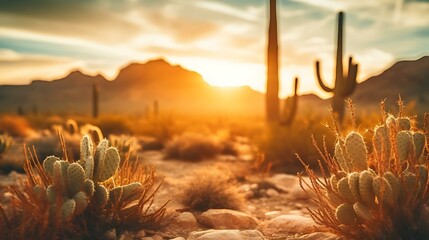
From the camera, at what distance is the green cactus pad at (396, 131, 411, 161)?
14.2 ft

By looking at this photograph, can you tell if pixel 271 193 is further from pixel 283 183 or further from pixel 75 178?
pixel 75 178

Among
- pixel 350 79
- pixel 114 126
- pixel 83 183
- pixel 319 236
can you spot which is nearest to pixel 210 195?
pixel 319 236

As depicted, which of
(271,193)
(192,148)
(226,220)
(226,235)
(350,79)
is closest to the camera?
(226,235)

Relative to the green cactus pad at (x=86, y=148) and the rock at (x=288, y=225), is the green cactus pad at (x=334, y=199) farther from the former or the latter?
the green cactus pad at (x=86, y=148)

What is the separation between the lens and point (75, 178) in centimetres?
441

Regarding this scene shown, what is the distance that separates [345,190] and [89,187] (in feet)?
7.57

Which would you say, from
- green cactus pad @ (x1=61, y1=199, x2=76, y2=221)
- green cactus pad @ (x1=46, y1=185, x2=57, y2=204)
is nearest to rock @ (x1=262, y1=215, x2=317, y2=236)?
green cactus pad @ (x1=61, y1=199, x2=76, y2=221)

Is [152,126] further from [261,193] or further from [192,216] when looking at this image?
[192,216]

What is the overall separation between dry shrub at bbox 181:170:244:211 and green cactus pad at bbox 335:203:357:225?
8.87 feet

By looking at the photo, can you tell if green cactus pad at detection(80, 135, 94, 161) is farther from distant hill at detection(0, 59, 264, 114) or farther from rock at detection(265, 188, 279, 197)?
distant hill at detection(0, 59, 264, 114)

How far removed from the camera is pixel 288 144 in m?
11.4

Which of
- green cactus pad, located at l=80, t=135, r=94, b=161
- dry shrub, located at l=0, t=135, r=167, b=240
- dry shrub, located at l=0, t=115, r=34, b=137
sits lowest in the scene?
dry shrub, located at l=0, t=115, r=34, b=137

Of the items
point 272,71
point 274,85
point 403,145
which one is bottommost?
point 403,145

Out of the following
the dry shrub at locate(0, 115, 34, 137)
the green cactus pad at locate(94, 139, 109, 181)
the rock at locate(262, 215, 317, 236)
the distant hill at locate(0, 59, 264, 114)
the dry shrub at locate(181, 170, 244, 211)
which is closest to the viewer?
the green cactus pad at locate(94, 139, 109, 181)
